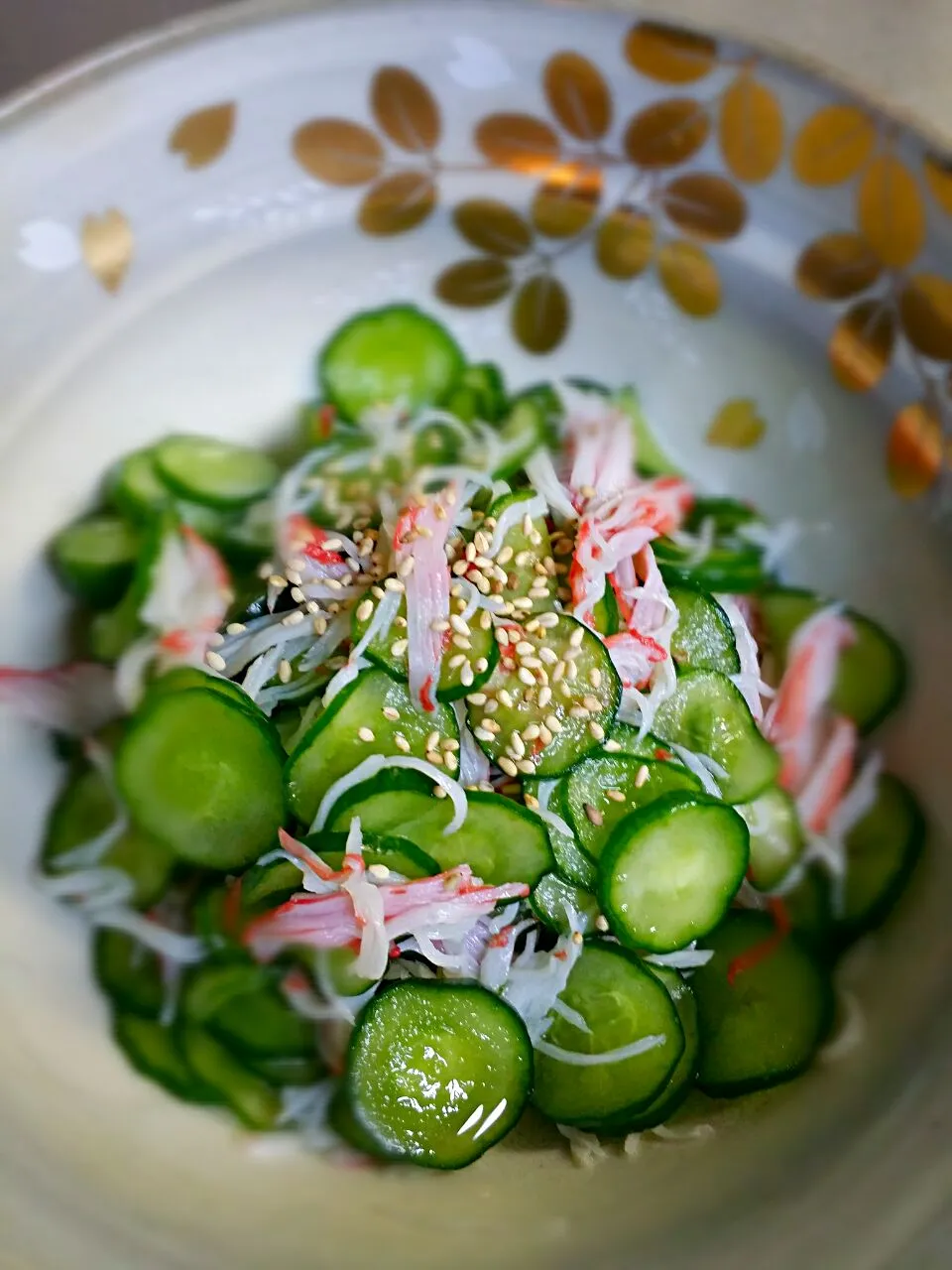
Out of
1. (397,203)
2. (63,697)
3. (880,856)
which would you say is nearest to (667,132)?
(397,203)

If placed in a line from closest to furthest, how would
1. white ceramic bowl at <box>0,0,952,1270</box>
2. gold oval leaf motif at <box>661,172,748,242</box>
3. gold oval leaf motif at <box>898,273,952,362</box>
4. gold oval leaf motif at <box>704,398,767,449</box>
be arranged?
1. white ceramic bowl at <box>0,0,952,1270</box>
2. gold oval leaf motif at <box>898,273,952,362</box>
3. gold oval leaf motif at <box>661,172,748,242</box>
4. gold oval leaf motif at <box>704,398,767,449</box>

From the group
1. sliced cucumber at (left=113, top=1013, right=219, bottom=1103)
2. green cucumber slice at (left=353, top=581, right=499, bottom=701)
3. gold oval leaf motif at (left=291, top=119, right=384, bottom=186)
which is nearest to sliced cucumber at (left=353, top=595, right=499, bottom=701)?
green cucumber slice at (left=353, top=581, right=499, bottom=701)

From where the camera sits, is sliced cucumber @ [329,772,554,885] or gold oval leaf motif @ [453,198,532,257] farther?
gold oval leaf motif @ [453,198,532,257]

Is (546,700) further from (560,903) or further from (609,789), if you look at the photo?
(560,903)

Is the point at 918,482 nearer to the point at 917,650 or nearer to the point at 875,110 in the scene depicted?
the point at 917,650

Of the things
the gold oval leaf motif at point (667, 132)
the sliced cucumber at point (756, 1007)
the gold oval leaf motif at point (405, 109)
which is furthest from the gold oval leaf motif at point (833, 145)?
the sliced cucumber at point (756, 1007)

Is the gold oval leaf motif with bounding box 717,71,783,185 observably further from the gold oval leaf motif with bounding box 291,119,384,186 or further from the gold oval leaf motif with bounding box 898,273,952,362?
the gold oval leaf motif with bounding box 291,119,384,186
